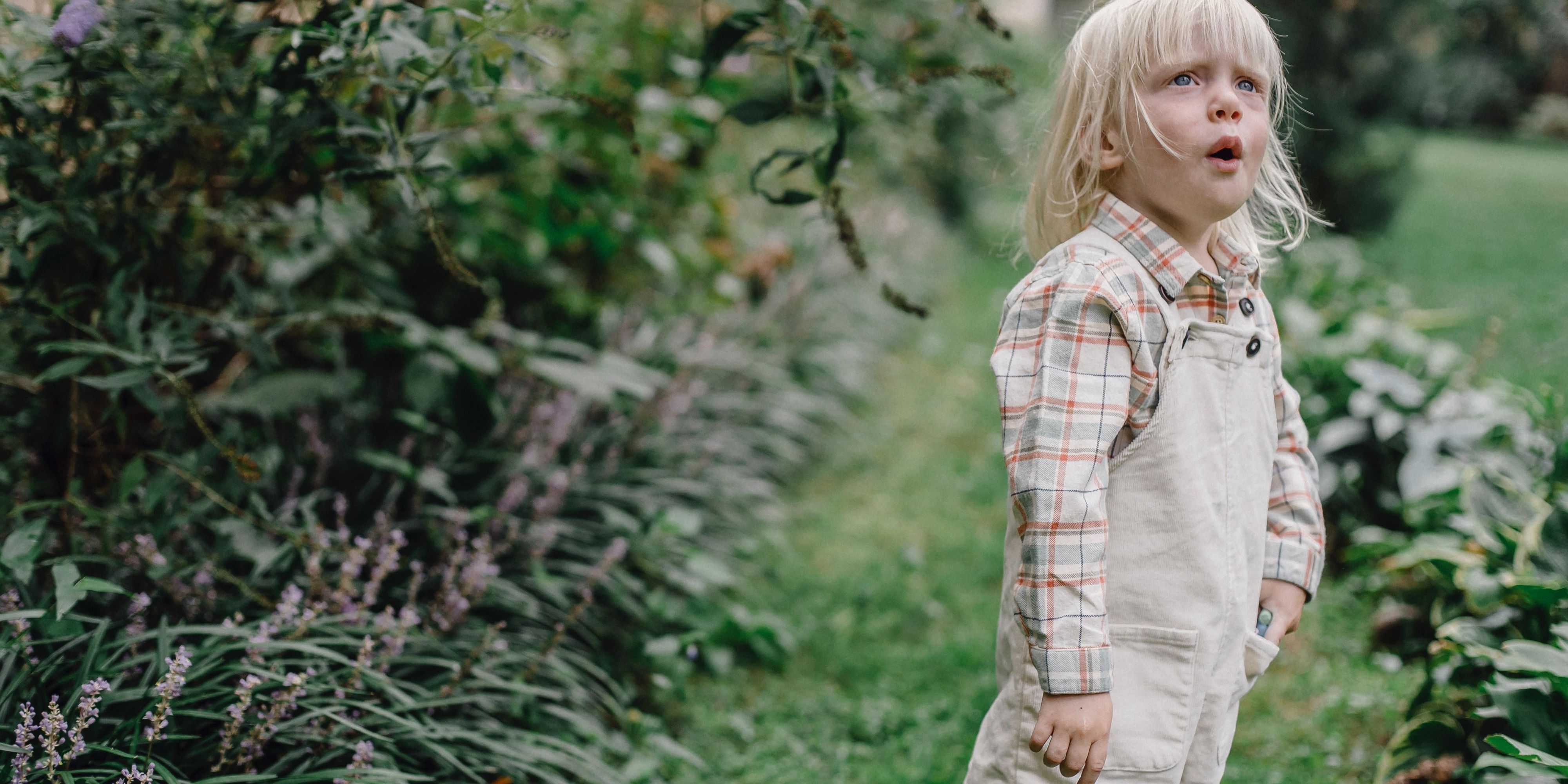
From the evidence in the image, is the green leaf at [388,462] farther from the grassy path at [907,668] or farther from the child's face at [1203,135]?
the child's face at [1203,135]

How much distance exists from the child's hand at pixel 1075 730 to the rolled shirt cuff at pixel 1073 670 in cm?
1

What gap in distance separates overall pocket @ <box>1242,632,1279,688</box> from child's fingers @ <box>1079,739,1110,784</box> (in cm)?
31

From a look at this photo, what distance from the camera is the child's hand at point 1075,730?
51.3 inches

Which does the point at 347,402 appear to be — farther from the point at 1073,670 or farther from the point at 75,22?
the point at 1073,670

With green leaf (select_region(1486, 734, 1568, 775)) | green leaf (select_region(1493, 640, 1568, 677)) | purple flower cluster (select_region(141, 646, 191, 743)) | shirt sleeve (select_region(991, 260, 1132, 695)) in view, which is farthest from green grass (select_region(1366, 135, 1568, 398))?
purple flower cluster (select_region(141, 646, 191, 743))

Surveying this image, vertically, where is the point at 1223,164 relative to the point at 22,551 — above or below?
above

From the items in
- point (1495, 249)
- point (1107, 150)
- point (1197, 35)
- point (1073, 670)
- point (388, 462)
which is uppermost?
point (1197, 35)

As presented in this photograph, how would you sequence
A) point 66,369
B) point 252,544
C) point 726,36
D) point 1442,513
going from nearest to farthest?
point 66,369, point 726,36, point 252,544, point 1442,513

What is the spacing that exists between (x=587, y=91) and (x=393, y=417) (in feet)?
3.72

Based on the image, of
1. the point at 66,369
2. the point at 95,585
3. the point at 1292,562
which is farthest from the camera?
the point at 66,369

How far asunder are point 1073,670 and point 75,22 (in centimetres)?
188

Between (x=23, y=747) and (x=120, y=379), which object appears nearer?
(x=23, y=747)

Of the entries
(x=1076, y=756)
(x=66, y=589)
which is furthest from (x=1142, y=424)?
(x=66, y=589)

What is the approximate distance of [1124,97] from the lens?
1.41m
